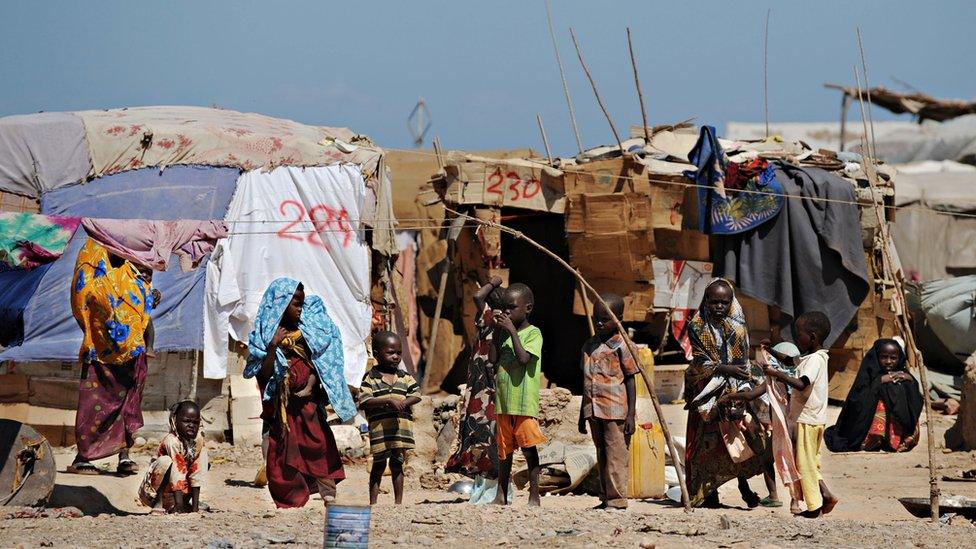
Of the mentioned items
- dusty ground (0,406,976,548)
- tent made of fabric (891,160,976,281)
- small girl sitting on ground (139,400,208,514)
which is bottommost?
dusty ground (0,406,976,548)

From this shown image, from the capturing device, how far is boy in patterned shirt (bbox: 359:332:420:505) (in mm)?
8008

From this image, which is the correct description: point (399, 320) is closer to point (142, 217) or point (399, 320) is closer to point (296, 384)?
point (142, 217)

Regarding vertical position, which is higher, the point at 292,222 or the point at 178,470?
the point at 292,222

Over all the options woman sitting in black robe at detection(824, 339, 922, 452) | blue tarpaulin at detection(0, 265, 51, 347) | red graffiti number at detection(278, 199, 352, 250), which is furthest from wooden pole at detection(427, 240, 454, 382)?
blue tarpaulin at detection(0, 265, 51, 347)

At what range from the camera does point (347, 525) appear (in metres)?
5.51

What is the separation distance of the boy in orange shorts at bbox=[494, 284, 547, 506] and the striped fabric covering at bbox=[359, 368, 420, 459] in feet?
1.84

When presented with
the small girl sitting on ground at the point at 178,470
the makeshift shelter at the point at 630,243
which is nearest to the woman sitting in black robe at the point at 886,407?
the makeshift shelter at the point at 630,243

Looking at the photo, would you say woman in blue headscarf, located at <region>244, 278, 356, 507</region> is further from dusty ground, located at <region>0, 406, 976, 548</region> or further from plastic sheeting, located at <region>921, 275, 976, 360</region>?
plastic sheeting, located at <region>921, 275, 976, 360</region>

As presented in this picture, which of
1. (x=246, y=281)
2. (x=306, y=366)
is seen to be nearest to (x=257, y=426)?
(x=246, y=281)

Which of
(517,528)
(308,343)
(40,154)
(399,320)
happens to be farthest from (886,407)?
(40,154)

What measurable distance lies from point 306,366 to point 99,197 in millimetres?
5269

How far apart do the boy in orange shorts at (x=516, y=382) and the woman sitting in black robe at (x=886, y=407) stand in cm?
462

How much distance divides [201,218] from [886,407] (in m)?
6.25

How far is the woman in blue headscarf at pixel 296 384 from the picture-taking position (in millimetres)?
7559
